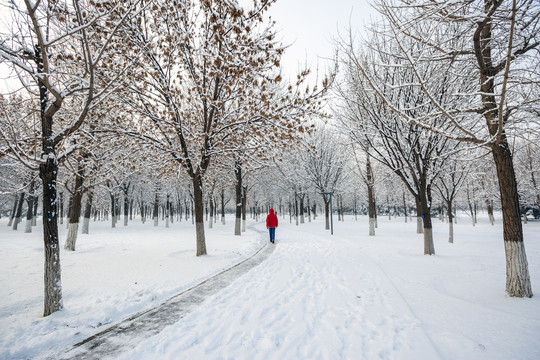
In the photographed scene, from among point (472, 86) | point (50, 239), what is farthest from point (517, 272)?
point (50, 239)

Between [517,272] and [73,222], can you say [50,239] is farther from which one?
[517,272]

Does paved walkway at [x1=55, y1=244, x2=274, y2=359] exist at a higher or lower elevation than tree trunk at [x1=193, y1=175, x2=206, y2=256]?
lower

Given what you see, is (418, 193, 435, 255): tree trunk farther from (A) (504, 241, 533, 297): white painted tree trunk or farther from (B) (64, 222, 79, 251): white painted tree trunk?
(B) (64, 222, 79, 251): white painted tree trunk

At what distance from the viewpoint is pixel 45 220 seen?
13.7 ft

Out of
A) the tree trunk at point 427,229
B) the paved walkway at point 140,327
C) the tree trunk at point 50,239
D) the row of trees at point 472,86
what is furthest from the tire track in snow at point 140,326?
the tree trunk at point 427,229

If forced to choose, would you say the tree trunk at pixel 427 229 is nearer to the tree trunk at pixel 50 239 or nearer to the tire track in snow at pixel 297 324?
the tire track in snow at pixel 297 324

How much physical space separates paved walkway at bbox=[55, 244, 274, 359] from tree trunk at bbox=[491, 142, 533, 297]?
238 inches

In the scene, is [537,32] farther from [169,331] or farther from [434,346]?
[169,331]

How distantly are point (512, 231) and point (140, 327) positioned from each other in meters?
7.12

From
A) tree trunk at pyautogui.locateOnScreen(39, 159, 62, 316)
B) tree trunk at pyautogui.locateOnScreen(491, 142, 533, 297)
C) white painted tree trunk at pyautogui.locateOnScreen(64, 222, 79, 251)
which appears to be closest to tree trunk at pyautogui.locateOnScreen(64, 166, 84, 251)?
white painted tree trunk at pyautogui.locateOnScreen(64, 222, 79, 251)

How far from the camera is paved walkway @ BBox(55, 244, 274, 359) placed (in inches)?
122

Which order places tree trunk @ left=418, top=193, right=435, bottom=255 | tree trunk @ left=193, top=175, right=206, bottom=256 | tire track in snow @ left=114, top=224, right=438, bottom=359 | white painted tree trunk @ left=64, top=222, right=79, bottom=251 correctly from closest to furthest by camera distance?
tire track in snow @ left=114, top=224, right=438, bottom=359, tree trunk @ left=193, top=175, right=206, bottom=256, tree trunk @ left=418, top=193, right=435, bottom=255, white painted tree trunk @ left=64, top=222, right=79, bottom=251

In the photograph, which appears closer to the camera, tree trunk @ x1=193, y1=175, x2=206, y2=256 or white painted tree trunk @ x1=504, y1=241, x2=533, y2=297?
white painted tree trunk @ x1=504, y1=241, x2=533, y2=297

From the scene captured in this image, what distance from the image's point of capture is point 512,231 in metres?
4.71
